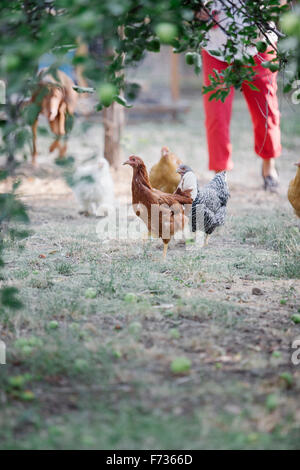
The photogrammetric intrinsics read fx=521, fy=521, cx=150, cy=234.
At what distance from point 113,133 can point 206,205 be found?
2.61 m

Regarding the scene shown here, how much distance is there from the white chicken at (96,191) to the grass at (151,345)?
0.59 meters

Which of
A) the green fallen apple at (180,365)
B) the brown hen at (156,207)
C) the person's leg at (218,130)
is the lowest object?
the green fallen apple at (180,365)

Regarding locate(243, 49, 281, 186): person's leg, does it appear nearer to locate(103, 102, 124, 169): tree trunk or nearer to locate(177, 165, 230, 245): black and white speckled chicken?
locate(177, 165, 230, 245): black and white speckled chicken

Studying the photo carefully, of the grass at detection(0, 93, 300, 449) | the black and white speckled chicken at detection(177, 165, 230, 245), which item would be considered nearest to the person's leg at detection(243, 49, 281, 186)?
the black and white speckled chicken at detection(177, 165, 230, 245)

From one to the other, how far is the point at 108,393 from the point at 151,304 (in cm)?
83

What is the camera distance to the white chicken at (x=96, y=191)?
14.3ft

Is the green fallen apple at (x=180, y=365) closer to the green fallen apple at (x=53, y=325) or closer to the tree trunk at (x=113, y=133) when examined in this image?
the green fallen apple at (x=53, y=325)

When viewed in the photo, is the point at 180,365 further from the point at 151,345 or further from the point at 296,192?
the point at 296,192

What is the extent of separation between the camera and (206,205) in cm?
352

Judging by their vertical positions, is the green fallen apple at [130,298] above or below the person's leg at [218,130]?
below

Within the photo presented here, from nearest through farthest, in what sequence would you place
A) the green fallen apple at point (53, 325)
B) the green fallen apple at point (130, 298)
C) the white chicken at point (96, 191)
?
1. the green fallen apple at point (53, 325)
2. the green fallen apple at point (130, 298)
3. the white chicken at point (96, 191)

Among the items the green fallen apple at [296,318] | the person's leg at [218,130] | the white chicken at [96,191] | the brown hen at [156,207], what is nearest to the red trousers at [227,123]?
the person's leg at [218,130]

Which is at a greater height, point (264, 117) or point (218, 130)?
point (264, 117)

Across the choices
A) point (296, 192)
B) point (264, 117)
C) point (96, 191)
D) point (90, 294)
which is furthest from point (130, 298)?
point (264, 117)
